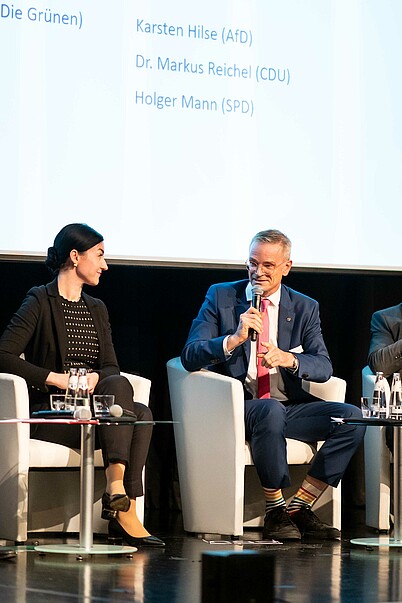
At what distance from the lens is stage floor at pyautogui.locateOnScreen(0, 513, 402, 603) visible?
3.72 metres

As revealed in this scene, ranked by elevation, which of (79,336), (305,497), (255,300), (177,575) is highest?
(255,300)

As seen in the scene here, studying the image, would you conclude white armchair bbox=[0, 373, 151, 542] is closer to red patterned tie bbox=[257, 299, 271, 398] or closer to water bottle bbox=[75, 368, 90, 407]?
water bottle bbox=[75, 368, 90, 407]

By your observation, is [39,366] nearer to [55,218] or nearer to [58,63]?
→ [55,218]

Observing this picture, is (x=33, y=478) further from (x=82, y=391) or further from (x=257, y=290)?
(x=257, y=290)

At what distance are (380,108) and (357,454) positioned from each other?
1758 mm

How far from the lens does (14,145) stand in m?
5.68

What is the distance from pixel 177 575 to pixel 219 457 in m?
1.17

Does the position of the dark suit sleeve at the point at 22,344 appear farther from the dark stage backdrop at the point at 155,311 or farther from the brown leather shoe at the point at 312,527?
the brown leather shoe at the point at 312,527

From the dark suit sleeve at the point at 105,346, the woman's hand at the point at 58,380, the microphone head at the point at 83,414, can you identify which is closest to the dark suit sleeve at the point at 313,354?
the dark suit sleeve at the point at 105,346

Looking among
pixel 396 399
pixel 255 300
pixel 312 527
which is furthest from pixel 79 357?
pixel 396 399

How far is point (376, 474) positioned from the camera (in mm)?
5715

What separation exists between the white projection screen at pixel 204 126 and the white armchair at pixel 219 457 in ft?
2.57

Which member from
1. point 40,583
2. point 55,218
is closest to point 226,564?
point 40,583

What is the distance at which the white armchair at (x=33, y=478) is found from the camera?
486 cm
